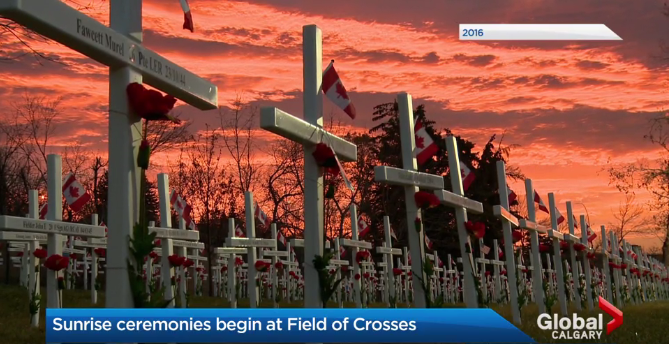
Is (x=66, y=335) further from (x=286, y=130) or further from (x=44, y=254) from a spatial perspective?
(x=44, y=254)

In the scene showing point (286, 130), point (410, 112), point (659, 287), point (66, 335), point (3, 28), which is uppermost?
point (3, 28)

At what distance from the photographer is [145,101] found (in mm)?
6750

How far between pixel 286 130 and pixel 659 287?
52937 millimetres

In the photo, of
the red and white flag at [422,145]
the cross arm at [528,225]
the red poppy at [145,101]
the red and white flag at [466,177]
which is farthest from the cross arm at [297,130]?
the cross arm at [528,225]

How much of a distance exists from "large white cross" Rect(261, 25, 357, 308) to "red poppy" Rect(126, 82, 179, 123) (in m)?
2.08

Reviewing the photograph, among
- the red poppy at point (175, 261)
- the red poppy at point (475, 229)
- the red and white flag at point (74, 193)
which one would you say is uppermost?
the red and white flag at point (74, 193)

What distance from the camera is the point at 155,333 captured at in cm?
680

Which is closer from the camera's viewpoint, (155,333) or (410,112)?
(155,333)

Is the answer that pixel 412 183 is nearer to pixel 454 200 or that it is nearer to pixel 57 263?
pixel 454 200

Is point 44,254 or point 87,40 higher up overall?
point 87,40

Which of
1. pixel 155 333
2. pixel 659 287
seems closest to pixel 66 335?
pixel 155 333

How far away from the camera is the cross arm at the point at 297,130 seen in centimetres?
815

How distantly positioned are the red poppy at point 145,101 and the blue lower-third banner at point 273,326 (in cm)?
171

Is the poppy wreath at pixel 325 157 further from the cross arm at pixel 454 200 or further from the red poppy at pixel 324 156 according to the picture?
the cross arm at pixel 454 200
